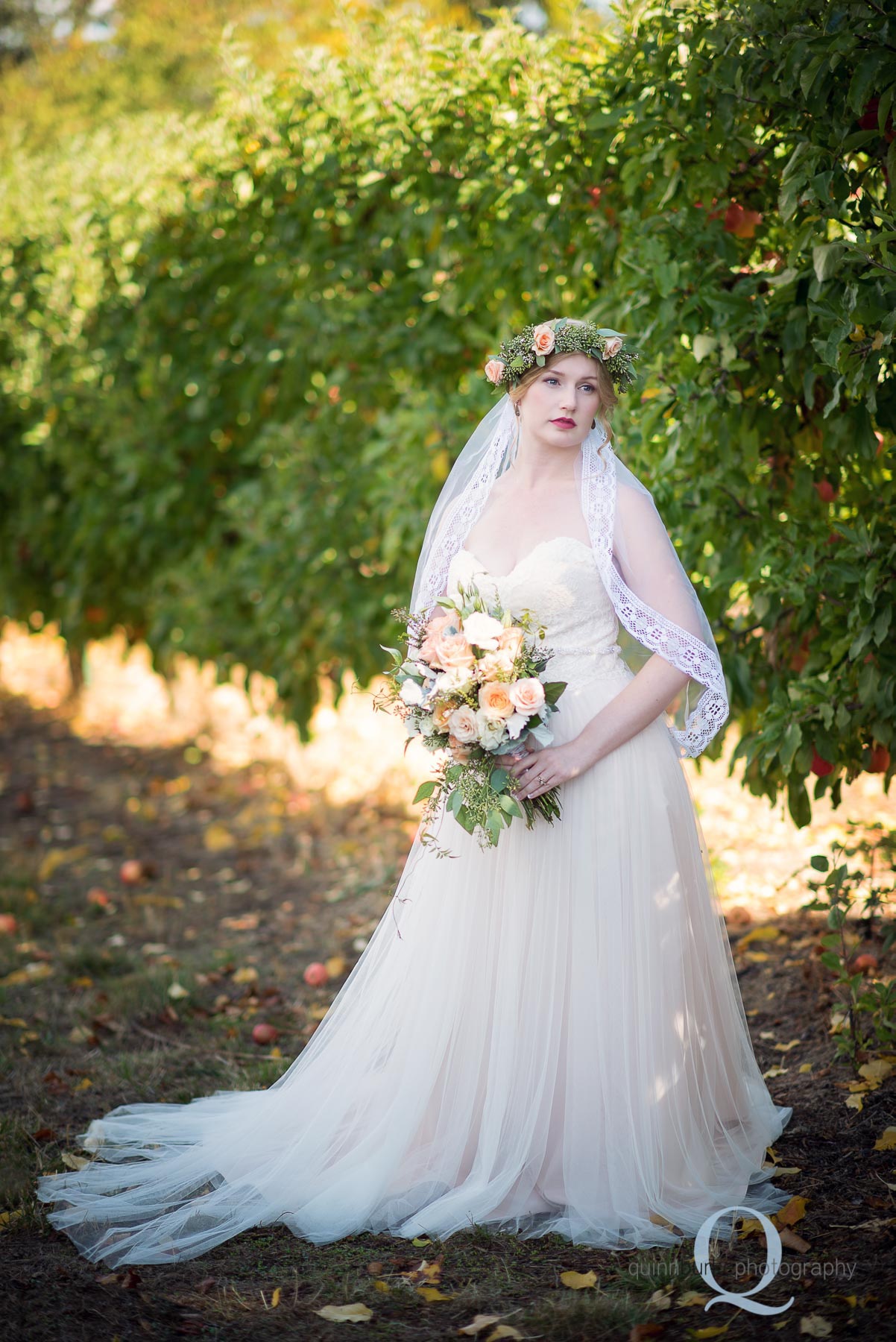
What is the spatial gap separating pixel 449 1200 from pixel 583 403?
2.03 meters

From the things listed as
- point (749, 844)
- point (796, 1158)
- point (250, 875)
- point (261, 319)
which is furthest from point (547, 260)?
point (250, 875)

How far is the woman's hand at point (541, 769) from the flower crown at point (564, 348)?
1.02m

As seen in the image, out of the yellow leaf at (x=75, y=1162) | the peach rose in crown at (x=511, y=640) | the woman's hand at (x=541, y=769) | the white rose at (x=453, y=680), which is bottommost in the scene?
the yellow leaf at (x=75, y=1162)

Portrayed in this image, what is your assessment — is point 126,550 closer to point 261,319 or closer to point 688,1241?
point 261,319

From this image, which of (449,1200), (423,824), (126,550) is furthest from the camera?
(126,550)

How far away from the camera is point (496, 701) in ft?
8.96

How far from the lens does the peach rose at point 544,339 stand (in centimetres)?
303

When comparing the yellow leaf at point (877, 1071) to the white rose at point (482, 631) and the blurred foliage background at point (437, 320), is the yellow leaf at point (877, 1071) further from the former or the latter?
the white rose at point (482, 631)

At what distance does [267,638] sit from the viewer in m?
6.63

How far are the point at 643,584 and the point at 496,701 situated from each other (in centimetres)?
54

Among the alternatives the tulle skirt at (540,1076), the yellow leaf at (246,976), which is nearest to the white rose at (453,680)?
the tulle skirt at (540,1076)

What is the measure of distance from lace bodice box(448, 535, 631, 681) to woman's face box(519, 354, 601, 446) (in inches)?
10.7

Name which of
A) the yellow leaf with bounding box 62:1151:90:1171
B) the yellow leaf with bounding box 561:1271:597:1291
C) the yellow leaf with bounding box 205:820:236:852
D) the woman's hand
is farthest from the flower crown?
the yellow leaf with bounding box 205:820:236:852

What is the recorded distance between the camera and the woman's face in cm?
304
